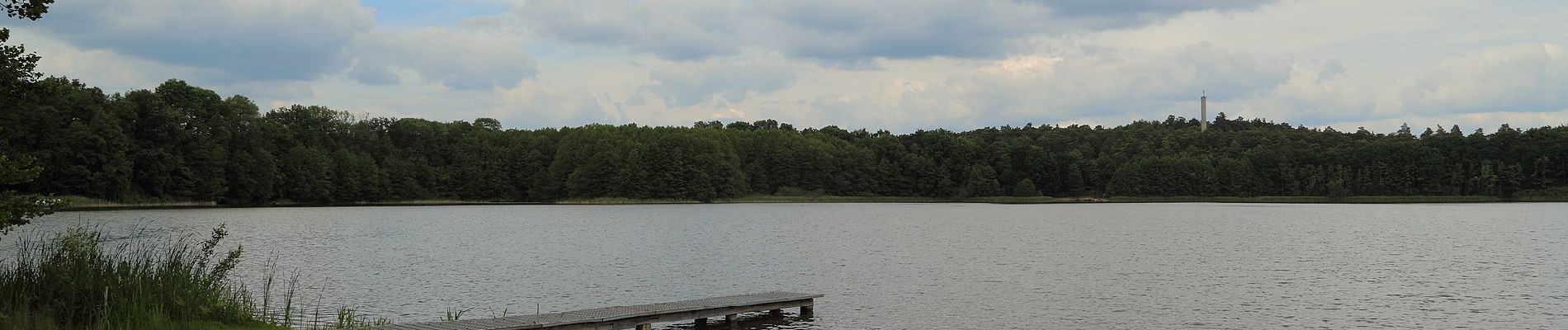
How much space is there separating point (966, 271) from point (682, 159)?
308 ft

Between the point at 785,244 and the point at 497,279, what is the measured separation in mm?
17087

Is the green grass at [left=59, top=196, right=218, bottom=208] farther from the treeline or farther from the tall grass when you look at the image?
the tall grass

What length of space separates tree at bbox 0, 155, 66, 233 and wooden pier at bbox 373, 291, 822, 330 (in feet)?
16.4

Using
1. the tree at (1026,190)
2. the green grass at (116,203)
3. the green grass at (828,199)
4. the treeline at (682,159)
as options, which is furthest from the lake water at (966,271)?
the tree at (1026,190)

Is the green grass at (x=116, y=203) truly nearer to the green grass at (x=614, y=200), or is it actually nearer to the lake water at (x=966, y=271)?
the lake water at (x=966, y=271)

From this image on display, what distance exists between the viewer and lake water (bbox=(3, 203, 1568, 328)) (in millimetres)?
21188

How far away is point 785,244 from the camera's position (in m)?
42.9

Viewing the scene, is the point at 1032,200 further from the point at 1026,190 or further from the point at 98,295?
the point at 98,295

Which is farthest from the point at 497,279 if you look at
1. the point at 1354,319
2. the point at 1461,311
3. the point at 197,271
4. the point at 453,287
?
the point at 1461,311

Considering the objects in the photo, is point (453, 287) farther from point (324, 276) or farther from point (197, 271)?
point (197, 271)

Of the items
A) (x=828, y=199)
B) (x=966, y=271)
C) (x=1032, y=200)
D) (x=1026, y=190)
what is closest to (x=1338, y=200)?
(x=1032, y=200)

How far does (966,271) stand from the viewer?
3016 centimetres

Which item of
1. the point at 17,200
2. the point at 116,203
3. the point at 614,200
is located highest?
the point at 614,200

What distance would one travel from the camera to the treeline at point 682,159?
282 ft
